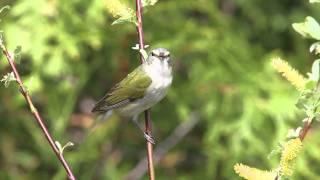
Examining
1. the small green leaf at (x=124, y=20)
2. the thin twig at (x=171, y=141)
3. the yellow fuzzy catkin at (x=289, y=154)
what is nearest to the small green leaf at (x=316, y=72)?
the yellow fuzzy catkin at (x=289, y=154)

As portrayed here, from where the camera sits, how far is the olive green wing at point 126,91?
3.01 m

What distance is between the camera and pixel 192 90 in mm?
4949

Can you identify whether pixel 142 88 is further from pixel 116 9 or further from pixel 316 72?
pixel 316 72

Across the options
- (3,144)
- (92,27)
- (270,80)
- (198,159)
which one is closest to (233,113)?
(270,80)

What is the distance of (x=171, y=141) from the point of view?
17.2 ft

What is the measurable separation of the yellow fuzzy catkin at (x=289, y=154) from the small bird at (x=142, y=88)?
1000 mm

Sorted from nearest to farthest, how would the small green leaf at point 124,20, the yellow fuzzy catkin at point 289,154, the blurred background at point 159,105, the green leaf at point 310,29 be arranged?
the yellow fuzzy catkin at point 289,154 < the green leaf at point 310,29 < the small green leaf at point 124,20 < the blurred background at point 159,105

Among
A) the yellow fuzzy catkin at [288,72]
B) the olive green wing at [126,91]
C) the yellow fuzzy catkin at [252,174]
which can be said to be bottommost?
the yellow fuzzy catkin at [252,174]

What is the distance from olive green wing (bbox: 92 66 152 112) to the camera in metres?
3.01

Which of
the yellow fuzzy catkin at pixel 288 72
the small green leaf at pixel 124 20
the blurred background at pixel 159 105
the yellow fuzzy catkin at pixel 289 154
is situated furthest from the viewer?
the blurred background at pixel 159 105

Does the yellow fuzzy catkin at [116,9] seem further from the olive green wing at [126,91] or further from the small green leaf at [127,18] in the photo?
the olive green wing at [126,91]

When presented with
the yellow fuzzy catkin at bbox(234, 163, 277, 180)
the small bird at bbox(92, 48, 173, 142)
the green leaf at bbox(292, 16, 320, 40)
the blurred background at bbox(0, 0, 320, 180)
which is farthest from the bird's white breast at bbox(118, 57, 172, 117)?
the blurred background at bbox(0, 0, 320, 180)

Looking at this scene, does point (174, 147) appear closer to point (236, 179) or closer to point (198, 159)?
point (198, 159)

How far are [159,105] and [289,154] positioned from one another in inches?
142
